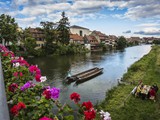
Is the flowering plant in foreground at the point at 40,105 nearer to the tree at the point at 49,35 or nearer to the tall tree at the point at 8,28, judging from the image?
the tall tree at the point at 8,28

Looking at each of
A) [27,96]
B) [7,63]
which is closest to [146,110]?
[7,63]

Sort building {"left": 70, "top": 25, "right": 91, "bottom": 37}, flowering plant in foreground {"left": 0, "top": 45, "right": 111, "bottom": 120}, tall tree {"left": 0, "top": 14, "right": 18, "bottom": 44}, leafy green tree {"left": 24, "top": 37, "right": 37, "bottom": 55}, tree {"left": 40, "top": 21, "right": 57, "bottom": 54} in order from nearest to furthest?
flowering plant in foreground {"left": 0, "top": 45, "right": 111, "bottom": 120}
tall tree {"left": 0, "top": 14, "right": 18, "bottom": 44}
leafy green tree {"left": 24, "top": 37, "right": 37, "bottom": 55}
tree {"left": 40, "top": 21, "right": 57, "bottom": 54}
building {"left": 70, "top": 25, "right": 91, "bottom": 37}

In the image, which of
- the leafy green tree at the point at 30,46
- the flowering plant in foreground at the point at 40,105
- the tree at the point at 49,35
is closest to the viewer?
the flowering plant in foreground at the point at 40,105

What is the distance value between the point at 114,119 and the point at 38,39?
184 feet

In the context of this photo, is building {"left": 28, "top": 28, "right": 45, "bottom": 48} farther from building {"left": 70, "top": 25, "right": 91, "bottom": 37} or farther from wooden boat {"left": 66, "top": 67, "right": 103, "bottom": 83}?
building {"left": 70, "top": 25, "right": 91, "bottom": 37}

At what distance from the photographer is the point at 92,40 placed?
303ft

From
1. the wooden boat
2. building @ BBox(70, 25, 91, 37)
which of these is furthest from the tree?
building @ BBox(70, 25, 91, 37)

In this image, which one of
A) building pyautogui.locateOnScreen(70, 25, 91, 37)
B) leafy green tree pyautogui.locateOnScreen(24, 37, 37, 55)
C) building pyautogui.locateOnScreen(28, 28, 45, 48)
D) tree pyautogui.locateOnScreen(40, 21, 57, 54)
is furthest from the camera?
building pyautogui.locateOnScreen(70, 25, 91, 37)

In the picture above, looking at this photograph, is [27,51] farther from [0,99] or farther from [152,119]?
[0,99]

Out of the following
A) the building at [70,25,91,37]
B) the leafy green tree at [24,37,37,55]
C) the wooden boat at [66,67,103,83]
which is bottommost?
the wooden boat at [66,67,103,83]

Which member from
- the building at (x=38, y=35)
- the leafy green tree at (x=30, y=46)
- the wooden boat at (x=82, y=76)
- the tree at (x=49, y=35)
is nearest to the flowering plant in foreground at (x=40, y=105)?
the wooden boat at (x=82, y=76)

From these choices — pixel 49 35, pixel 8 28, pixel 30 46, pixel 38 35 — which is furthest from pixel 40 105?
pixel 38 35

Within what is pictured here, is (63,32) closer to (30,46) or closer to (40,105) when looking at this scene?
(30,46)

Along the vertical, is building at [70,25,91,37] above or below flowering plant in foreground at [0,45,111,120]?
above
